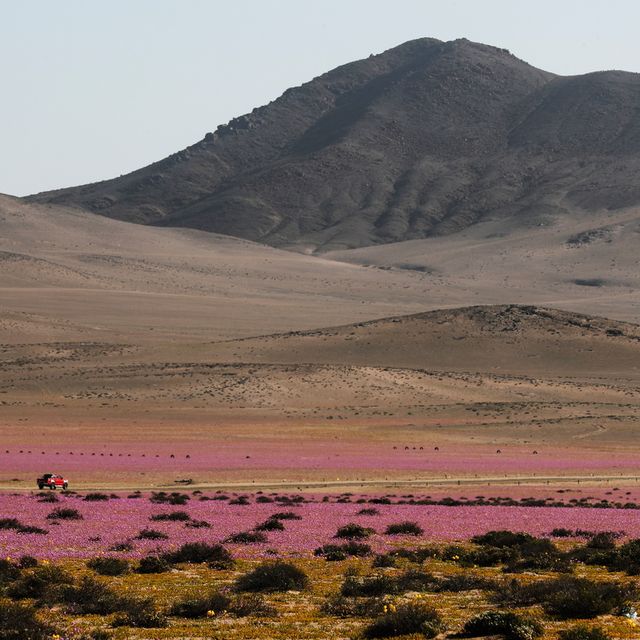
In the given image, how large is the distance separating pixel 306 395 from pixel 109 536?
60019mm

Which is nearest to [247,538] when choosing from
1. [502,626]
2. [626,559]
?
[626,559]

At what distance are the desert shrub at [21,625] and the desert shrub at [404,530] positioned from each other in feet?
34.1

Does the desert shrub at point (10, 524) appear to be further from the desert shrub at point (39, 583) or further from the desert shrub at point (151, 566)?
the desert shrub at point (39, 583)

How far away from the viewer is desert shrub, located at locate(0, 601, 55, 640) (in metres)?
11.5

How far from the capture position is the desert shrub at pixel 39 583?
47.9ft

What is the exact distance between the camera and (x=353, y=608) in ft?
45.8

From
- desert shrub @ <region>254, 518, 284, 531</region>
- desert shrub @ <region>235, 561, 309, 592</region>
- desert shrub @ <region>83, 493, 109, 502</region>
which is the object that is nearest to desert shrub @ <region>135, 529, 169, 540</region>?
desert shrub @ <region>254, 518, 284, 531</region>

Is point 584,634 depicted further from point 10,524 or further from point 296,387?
point 296,387

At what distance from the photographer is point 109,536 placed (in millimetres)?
21312

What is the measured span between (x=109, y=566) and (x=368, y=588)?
392 centimetres

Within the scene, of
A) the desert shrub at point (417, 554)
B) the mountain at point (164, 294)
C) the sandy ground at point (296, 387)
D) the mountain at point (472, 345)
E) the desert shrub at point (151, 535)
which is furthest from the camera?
the mountain at point (164, 294)

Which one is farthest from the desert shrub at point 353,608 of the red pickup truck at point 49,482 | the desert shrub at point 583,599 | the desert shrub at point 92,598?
the red pickup truck at point 49,482

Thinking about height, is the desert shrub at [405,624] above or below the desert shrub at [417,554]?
above

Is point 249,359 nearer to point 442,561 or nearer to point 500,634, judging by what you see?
point 442,561
